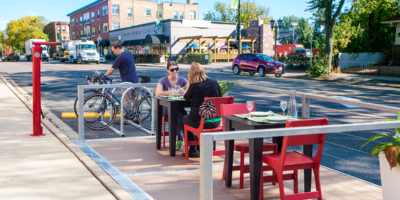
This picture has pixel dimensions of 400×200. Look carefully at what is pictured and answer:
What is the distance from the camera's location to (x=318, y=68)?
24156mm

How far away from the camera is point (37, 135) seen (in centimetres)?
691

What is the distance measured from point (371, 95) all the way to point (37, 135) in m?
13.3

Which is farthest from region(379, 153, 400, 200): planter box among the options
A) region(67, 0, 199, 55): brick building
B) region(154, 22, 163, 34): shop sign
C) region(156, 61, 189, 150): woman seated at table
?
region(67, 0, 199, 55): brick building

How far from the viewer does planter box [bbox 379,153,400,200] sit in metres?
3.25

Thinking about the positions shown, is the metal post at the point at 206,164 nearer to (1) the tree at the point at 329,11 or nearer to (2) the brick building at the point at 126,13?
(1) the tree at the point at 329,11

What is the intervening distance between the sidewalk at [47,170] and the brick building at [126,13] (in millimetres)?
58015

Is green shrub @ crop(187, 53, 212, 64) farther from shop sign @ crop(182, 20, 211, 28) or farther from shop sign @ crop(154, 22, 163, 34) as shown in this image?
shop sign @ crop(182, 20, 211, 28)

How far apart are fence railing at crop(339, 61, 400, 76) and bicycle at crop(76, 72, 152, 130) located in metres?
20.2

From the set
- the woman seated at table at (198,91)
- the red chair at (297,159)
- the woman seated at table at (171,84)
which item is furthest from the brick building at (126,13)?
the red chair at (297,159)

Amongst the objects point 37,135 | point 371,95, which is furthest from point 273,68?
point 37,135

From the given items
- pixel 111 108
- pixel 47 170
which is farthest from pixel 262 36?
pixel 47 170

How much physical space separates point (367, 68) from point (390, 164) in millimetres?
25526

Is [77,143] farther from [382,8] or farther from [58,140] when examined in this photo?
[382,8]

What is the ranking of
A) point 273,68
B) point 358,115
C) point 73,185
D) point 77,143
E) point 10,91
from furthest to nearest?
point 273,68 → point 10,91 → point 358,115 → point 77,143 → point 73,185
